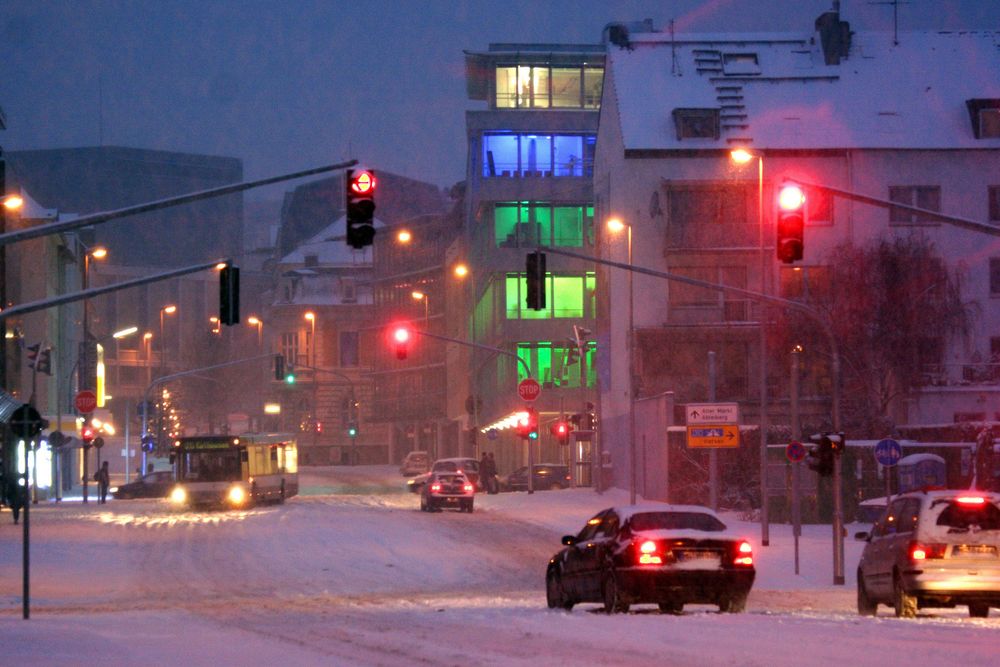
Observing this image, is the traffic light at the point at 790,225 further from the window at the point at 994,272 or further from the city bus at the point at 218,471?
the window at the point at 994,272

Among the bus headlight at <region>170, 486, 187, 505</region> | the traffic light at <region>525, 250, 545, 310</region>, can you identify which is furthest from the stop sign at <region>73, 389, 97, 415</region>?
the traffic light at <region>525, 250, 545, 310</region>

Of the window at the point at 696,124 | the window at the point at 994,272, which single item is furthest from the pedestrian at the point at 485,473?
the window at the point at 994,272

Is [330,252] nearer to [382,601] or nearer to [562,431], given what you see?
[562,431]

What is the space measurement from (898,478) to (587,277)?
38.9m

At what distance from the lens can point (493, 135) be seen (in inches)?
3236

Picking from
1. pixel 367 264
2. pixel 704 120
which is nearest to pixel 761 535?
pixel 704 120

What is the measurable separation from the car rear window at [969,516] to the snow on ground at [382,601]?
1.18 metres

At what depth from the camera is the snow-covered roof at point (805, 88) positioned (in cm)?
6316

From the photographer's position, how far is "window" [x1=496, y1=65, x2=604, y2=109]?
272 ft

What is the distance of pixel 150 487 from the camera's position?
68812 mm

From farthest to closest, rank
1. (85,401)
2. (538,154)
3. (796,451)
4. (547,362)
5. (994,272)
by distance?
(538,154), (547,362), (994,272), (85,401), (796,451)

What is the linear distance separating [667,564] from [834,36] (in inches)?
2008

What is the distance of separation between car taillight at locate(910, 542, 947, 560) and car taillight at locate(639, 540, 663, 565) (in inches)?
124

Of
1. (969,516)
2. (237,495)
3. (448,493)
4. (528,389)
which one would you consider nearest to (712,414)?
(448,493)
